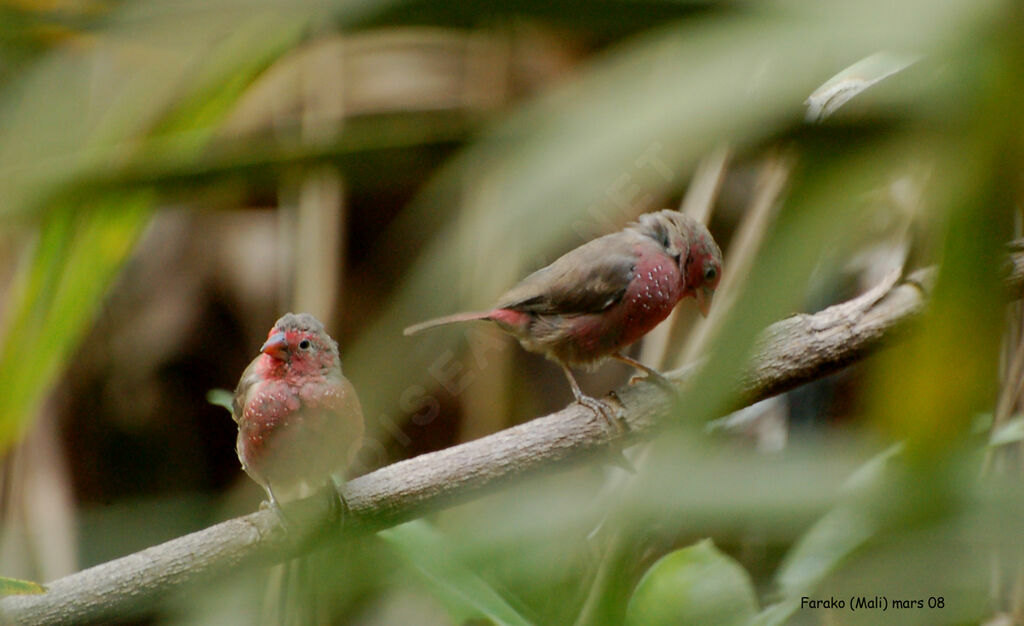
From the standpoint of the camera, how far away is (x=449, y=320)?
27.4 inches

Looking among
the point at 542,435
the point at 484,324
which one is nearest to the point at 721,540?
the point at 542,435

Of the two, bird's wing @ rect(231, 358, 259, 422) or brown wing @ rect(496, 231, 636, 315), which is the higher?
brown wing @ rect(496, 231, 636, 315)

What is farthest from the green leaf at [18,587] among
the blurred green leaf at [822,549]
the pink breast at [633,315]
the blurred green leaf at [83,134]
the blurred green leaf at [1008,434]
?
the blurred green leaf at [1008,434]

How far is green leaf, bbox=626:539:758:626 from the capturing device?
1087 mm

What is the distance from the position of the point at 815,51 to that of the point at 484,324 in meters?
0.67

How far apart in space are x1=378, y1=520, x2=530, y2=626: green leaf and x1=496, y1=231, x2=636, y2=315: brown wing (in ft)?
1.00

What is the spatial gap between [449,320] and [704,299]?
409 mm

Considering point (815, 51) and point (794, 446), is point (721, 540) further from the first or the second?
point (815, 51)

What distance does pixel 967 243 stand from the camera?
0.35m

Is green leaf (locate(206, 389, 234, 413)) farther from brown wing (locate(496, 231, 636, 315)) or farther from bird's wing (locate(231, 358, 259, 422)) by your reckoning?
brown wing (locate(496, 231, 636, 315))

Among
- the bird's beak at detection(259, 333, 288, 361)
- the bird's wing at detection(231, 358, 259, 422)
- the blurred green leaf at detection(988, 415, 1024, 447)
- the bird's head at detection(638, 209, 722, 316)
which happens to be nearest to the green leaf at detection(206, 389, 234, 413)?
the bird's wing at detection(231, 358, 259, 422)

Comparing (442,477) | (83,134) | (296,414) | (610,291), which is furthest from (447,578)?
(83,134)

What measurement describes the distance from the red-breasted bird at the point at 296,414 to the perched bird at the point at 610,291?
0.18 m

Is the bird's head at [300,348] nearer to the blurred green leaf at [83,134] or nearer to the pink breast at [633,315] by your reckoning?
the blurred green leaf at [83,134]
